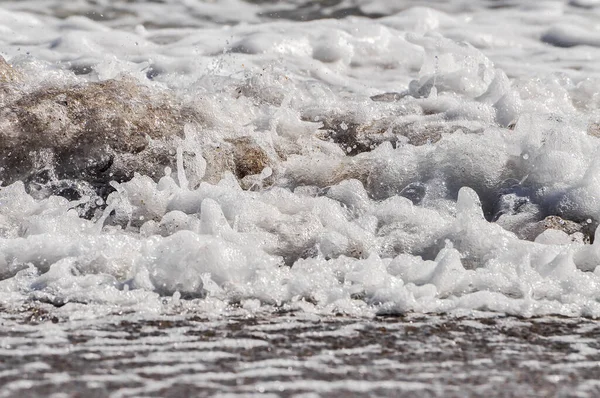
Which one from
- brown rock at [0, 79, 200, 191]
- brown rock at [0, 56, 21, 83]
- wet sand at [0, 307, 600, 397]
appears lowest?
wet sand at [0, 307, 600, 397]

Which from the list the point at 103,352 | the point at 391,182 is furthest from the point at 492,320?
the point at 391,182

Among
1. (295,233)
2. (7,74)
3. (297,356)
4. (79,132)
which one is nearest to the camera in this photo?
(297,356)

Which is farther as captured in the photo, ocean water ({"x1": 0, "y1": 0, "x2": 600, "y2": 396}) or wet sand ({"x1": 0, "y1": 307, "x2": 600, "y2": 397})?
ocean water ({"x1": 0, "y1": 0, "x2": 600, "y2": 396})

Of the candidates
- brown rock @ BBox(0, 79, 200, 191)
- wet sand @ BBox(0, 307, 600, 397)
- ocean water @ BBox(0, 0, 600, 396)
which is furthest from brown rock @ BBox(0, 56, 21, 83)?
wet sand @ BBox(0, 307, 600, 397)

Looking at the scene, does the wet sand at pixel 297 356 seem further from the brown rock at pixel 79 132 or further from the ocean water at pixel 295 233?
the brown rock at pixel 79 132

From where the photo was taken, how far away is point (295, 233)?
3514 millimetres

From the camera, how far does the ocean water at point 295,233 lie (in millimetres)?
2146

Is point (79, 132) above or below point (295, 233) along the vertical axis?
above

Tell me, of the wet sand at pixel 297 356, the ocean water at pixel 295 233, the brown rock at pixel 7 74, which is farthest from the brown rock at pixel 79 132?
the wet sand at pixel 297 356

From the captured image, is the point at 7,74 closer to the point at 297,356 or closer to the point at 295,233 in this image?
the point at 295,233

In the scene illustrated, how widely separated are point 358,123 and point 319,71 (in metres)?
2.71

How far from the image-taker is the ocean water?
2.15 meters

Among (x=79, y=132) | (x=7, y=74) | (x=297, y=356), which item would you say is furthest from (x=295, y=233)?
(x=7, y=74)

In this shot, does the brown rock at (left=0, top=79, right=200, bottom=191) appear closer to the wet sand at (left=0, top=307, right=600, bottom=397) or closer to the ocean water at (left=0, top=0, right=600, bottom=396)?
the ocean water at (left=0, top=0, right=600, bottom=396)
